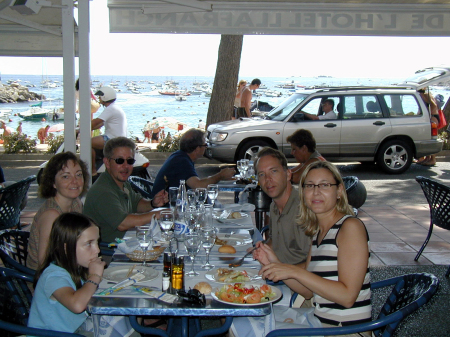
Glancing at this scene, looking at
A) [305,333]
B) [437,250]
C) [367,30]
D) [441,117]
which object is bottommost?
[437,250]

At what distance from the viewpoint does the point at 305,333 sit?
2.55 metres

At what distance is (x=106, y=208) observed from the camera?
418 centimetres

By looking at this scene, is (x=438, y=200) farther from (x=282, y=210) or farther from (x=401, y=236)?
(x=282, y=210)

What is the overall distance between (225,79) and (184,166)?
871 centimetres

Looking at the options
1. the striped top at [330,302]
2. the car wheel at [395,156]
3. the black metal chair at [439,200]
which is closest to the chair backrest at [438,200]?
the black metal chair at [439,200]

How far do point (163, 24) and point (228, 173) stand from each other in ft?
6.42

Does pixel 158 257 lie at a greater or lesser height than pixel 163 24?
lesser

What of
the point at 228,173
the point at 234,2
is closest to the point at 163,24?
the point at 234,2

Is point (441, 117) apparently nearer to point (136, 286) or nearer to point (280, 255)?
point (280, 255)

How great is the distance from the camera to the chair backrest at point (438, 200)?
535 centimetres

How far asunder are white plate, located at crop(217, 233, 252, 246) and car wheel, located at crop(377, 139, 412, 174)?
887 centimetres

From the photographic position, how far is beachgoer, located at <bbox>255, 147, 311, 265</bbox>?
3.71 meters

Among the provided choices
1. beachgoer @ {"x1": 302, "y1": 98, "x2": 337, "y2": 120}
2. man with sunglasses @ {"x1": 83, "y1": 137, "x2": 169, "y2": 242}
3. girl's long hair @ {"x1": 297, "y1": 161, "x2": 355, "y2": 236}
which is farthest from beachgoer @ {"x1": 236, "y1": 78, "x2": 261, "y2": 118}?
girl's long hair @ {"x1": 297, "y1": 161, "x2": 355, "y2": 236}

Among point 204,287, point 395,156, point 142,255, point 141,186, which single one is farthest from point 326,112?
point 204,287
